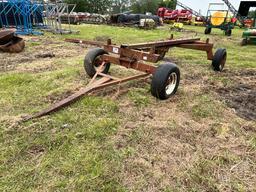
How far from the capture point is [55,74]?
534 cm

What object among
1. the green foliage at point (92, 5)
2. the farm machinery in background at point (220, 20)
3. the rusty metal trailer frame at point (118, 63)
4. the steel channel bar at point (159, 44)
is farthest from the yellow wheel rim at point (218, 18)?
the green foliage at point (92, 5)

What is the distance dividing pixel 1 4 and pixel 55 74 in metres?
13.3

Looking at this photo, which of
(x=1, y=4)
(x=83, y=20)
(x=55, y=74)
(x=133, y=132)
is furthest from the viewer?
(x=83, y=20)

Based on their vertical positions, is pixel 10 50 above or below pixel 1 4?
below

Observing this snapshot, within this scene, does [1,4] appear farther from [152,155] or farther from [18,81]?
[152,155]

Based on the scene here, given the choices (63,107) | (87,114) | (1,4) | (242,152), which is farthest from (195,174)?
(1,4)

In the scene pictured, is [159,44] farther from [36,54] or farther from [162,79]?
[36,54]

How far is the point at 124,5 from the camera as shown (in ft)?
176

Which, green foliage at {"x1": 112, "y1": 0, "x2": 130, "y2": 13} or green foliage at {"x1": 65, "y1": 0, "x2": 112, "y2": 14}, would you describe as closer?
green foliage at {"x1": 65, "y1": 0, "x2": 112, "y2": 14}

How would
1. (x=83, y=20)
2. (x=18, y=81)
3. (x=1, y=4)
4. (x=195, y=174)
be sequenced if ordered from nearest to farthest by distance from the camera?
(x=195, y=174) < (x=18, y=81) < (x=1, y=4) < (x=83, y=20)

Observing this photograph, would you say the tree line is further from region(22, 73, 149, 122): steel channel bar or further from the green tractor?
region(22, 73, 149, 122): steel channel bar

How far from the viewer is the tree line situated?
45.3 m

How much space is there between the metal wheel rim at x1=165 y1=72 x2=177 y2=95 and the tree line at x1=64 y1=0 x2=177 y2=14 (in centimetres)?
4357

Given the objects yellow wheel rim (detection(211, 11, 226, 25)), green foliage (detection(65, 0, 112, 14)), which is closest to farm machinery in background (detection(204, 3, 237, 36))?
yellow wheel rim (detection(211, 11, 226, 25))
